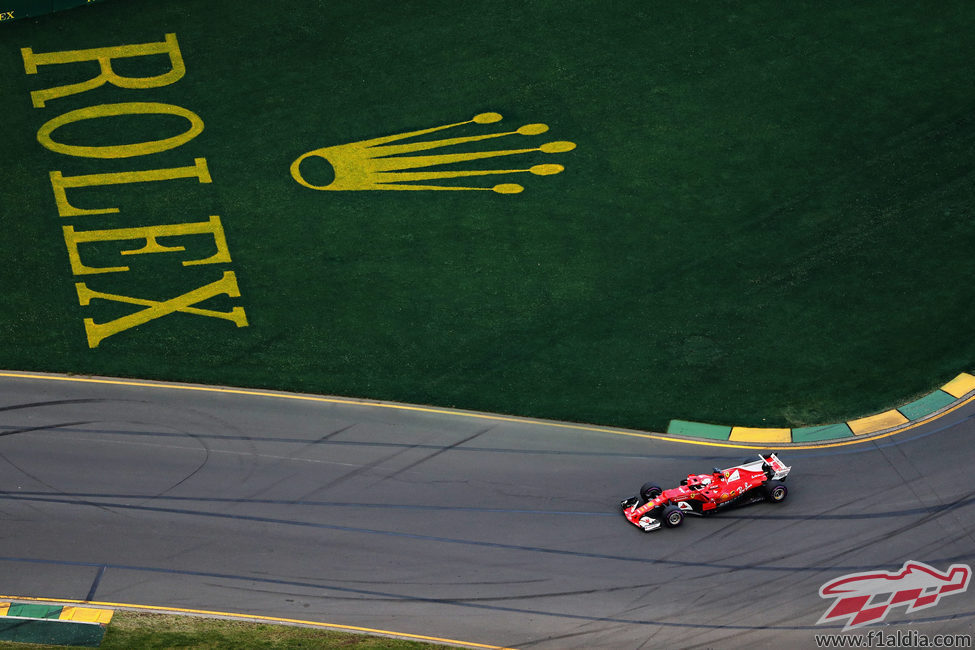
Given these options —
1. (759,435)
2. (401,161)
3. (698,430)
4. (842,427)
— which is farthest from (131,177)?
(842,427)

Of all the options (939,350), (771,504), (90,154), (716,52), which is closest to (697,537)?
(771,504)

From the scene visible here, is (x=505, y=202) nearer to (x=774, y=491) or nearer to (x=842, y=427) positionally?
(x=842, y=427)

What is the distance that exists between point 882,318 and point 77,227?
22.3m

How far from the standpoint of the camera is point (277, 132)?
38812mm

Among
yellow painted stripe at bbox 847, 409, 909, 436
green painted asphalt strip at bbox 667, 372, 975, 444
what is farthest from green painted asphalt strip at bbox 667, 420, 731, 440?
yellow painted stripe at bbox 847, 409, 909, 436

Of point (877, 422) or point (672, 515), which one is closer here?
point (672, 515)

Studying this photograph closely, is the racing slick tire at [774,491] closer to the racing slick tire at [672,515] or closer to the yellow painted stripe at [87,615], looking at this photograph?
the racing slick tire at [672,515]

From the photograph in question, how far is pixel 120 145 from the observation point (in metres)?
38.4

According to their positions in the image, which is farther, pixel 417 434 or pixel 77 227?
pixel 77 227

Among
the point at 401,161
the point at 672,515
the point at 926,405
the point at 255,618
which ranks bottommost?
the point at 255,618

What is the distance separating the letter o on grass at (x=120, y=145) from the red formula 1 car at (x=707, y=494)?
18.2m

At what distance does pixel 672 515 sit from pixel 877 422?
20.8ft

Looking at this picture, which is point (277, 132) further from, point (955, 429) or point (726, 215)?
point (955, 429)

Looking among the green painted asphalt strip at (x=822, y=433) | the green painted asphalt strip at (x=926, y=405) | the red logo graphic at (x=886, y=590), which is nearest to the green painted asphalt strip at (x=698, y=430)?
the green painted asphalt strip at (x=822, y=433)
